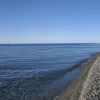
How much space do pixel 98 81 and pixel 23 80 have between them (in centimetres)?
944

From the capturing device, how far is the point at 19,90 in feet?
66.1

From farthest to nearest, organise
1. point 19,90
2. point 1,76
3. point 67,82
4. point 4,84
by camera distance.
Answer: point 1,76
point 67,82
point 4,84
point 19,90

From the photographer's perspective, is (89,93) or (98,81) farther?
(98,81)

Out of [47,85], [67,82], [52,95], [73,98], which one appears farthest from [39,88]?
[73,98]

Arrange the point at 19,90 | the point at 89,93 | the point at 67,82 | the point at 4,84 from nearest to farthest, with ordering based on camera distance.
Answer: the point at 89,93
the point at 19,90
the point at 4,84
the point at 67,82

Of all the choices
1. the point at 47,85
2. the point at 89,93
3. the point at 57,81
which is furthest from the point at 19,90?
the point at 89,93

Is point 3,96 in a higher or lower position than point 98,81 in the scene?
lower

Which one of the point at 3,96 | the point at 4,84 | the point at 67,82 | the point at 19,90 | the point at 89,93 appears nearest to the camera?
the point at 89,93

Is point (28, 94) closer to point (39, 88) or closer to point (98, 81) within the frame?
point (39, 88)

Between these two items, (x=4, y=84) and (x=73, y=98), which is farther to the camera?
(x=4, y=84)

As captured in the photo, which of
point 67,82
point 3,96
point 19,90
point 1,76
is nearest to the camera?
point 3,96

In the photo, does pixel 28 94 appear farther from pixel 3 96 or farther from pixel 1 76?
pixel 1 76

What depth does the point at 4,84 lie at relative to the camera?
886 inches

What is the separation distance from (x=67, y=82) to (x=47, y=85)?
10.2ft
